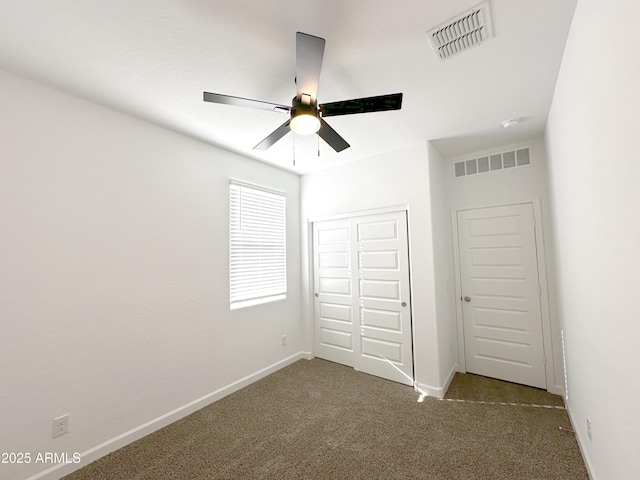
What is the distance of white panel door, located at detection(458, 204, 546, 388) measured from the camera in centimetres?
313

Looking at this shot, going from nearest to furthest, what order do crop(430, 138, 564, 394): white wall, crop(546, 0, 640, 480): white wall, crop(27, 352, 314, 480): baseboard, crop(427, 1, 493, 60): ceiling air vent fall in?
crop(546, 0, 640, 480): white wall < crop(427, 1, 493, 60): ceiling air vent < crop(27, 352, 314, 480): baseboard < crop(430, 138, 564, 394): white wall

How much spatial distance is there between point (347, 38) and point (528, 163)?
2.80 meters

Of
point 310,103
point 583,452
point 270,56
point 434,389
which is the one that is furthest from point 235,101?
point 583,452

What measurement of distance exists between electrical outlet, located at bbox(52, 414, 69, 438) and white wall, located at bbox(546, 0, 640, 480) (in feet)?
10.8

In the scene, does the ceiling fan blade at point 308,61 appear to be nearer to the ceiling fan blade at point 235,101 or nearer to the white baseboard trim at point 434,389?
the ceiling fan blade at point 235,101

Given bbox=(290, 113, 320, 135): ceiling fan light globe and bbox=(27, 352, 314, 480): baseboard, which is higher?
bbox=(290, 113, 320, 135): ceiling fan light globe

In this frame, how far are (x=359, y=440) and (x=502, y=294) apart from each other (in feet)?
7.95

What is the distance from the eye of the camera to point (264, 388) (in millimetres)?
3172

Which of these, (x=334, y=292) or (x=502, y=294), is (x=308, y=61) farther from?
(x=502, y=294)

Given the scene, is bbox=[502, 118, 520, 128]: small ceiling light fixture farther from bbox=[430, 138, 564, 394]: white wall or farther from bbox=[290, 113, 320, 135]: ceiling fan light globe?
bbox=[290, 113, 320, 135]: ceiling fan light globe

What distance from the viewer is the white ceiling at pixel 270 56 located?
1.44 metres

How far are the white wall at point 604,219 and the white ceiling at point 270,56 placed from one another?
1.01 feet

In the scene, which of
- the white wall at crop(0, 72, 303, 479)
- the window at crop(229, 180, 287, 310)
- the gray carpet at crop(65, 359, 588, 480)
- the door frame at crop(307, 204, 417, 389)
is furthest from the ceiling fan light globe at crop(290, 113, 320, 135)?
the gray carpet at crop(65, 359, 588, 480)

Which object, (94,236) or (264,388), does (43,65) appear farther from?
(264,388)
